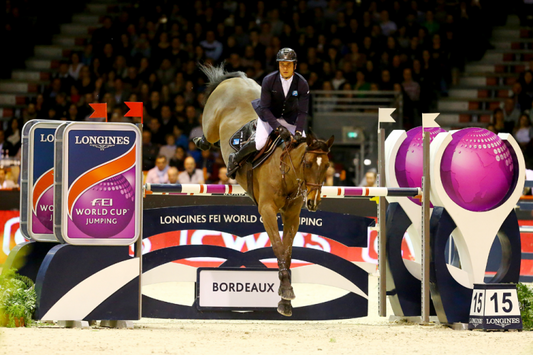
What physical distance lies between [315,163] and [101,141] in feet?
5.67

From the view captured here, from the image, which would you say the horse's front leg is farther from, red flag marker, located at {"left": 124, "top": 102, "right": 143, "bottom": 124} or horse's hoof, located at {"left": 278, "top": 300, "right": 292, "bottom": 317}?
red flag marker, located at {"left": 124, "top": 102, "right": 143, "bottom": 124}

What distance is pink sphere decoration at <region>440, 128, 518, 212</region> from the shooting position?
5.84 meters

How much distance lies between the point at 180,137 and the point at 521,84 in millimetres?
6821

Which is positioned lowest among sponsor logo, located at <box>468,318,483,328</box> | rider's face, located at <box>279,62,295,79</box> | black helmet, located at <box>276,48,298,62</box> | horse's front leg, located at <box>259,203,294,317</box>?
sponsor logo, located at <box>468,318,483,328</box>

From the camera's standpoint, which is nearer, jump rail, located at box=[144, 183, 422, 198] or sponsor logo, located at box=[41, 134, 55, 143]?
jump rail, located at box=[144, 183, 422, 198]

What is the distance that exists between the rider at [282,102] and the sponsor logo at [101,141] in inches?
39.1

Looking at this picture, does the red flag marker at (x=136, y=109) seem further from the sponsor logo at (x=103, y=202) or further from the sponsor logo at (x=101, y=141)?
the sponsor logo at (x=103, y=202)

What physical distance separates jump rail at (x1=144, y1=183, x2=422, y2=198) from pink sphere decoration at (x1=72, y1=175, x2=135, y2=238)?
211 millimetres

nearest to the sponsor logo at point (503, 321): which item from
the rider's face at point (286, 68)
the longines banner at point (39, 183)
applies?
the rider's face at point (286, 68)

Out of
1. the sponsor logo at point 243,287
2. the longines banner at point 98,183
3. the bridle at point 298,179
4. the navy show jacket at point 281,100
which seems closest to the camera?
the bridle at point 298,179

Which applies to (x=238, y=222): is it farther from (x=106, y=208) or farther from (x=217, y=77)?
(x=217, y=77)

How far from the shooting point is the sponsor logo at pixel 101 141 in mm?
5445

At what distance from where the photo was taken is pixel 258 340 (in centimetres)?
496

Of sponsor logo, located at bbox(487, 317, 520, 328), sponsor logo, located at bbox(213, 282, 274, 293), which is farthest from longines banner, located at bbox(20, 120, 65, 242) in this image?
sponsor logo, located at bbox(487, 317, 520, 328)
